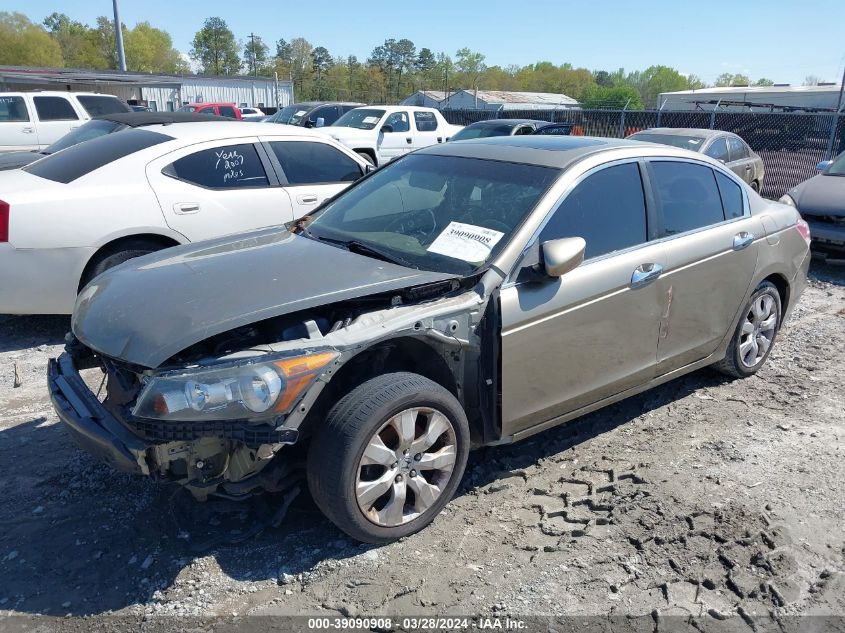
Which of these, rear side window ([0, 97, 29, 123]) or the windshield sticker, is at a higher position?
rear side window ([0, 97, 29, 123])

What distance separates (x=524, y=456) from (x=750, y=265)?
2.03 m

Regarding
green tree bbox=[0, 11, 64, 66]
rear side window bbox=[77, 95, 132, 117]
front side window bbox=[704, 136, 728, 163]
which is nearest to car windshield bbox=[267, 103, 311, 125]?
rear side window bbox=[77, 95, 132, 117]

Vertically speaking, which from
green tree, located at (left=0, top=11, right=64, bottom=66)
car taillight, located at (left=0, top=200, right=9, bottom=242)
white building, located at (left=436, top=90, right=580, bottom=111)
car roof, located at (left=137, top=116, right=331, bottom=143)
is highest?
green tree, located at (left=0, top=11, right=64, bottom=66)

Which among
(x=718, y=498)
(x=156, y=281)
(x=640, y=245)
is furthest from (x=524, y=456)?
(x=156, y=281)

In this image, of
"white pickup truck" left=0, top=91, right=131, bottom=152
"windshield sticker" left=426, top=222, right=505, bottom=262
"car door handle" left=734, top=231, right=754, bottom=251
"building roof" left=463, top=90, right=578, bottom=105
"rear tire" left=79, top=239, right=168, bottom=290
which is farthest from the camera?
"building roof" left=463, top=90, right=578, bottom=105

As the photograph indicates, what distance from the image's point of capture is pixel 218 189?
6.04 meters

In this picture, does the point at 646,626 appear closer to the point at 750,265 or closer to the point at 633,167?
the point at 633,167

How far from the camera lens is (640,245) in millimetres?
3930

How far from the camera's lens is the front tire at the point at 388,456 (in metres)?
2.88

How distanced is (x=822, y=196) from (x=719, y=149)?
9.79 ft

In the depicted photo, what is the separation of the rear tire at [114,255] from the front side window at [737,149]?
973 centimetres

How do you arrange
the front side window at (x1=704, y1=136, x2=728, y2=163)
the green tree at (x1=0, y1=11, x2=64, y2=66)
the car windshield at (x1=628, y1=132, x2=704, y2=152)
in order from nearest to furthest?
1. the car windshield at (x1=628, y1=132, x2=704, y2=152)
2. the front side window at (x1=704, y1=136, x2=728, y2=163)
3. the green tree at (x1=0, y1=11, x2=64, y2=66)

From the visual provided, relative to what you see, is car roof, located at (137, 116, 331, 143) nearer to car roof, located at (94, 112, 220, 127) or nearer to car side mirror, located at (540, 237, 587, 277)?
car roof, located at (94, 112, 220, 127)

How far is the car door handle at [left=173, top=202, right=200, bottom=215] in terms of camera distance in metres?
5.74
